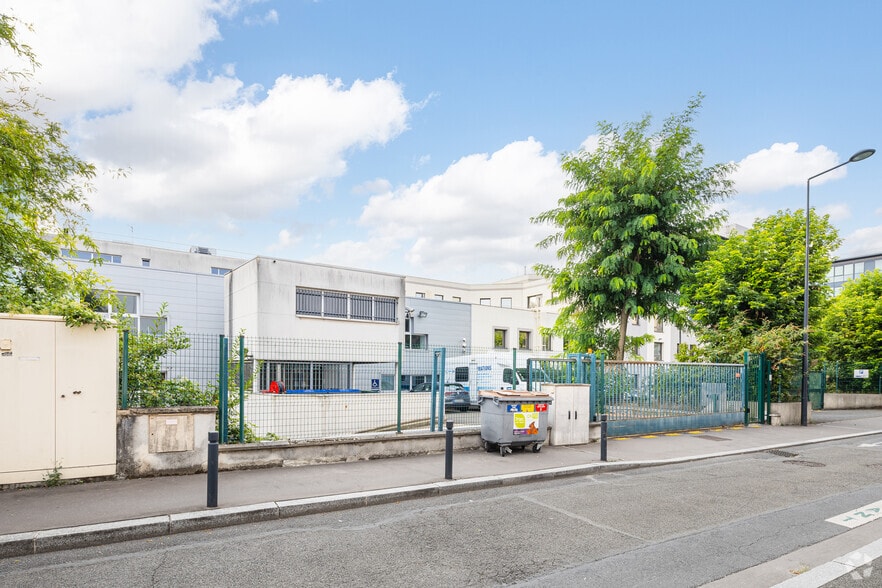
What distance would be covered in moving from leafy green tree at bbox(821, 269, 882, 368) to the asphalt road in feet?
82.3

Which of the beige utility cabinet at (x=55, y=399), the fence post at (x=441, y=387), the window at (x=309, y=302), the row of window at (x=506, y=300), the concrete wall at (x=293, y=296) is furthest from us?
the row of window at (x=506, y=300)

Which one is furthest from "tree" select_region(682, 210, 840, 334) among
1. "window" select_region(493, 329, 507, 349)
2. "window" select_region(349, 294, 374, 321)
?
"window" select_region(493, 329, 507, 349)

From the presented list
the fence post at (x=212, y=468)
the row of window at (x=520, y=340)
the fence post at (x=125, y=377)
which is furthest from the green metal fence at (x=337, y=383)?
the row of window at (x=520, y=340)

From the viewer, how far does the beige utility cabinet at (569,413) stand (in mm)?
10961

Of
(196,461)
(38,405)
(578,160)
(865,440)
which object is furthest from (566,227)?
(38,405)

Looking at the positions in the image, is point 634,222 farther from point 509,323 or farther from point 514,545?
point 509,323

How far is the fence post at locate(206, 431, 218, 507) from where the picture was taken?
599cm

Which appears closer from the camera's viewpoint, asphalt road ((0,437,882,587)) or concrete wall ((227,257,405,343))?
asphalt road ((0,437,882,587))

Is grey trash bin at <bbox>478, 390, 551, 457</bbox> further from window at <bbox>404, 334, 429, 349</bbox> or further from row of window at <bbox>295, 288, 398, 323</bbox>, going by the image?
window at <bbox>404, 334, 429, 349</bbox>

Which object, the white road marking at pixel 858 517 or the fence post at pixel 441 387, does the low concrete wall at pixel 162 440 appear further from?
the white road marking at pixel 858 517

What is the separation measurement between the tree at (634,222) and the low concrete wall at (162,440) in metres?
14.4

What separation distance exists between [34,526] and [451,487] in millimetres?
4716

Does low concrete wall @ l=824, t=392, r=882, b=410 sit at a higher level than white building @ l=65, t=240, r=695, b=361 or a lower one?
lower

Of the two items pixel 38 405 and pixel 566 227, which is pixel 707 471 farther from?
pixel 566 227
